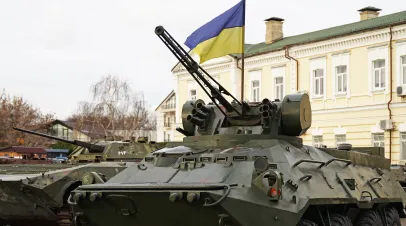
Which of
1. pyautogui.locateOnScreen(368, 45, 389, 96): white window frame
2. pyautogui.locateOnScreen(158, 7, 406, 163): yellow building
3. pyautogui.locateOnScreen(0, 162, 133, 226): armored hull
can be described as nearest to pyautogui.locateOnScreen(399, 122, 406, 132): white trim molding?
pyautogui.locateOnScreen(158, 7, 406, 163): yellow building

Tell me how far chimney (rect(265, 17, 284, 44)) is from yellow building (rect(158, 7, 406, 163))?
5cm

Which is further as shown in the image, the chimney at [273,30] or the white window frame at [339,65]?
the chimney at [273,30]

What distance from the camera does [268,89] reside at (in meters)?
34.9

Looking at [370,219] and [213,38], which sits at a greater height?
[213,38]

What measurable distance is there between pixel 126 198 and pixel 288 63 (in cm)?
2312

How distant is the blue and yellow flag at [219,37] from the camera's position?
15.7 m

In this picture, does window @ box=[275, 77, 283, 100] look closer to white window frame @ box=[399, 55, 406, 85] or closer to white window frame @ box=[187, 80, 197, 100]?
white window frame @ box=[187, 80, 197, 100]

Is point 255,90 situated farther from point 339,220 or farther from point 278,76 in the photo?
point 339,220

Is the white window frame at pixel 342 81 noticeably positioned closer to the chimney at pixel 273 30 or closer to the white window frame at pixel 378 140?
the white window frame at pixel 378 140

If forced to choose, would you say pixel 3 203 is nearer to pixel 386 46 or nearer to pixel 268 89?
pixel 386 46

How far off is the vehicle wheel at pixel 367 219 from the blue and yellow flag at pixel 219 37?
3.94 m

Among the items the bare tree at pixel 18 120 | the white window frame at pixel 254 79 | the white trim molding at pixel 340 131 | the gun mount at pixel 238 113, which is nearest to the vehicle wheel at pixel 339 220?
the gun mount at pixel 238 113

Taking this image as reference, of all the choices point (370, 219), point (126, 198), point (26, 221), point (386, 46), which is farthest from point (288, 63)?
point (126, 198)

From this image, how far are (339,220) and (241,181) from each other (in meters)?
2.18
